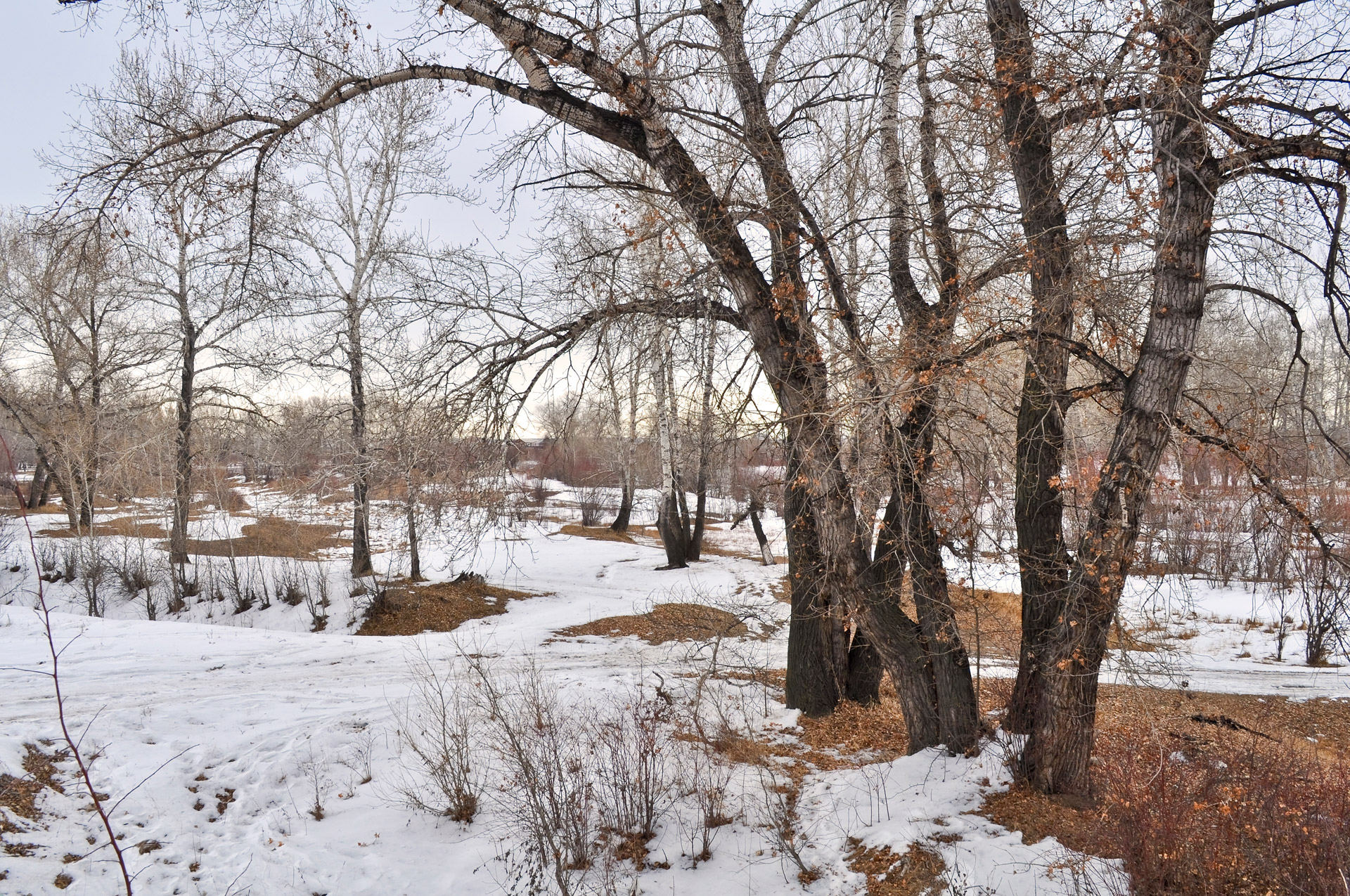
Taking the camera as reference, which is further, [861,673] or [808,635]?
[861,673]

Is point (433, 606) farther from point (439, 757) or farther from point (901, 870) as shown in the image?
point (901, 870)

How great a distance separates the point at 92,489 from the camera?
50.2 ft

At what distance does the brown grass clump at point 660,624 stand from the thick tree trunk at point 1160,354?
719cm

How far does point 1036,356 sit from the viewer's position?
4969mm

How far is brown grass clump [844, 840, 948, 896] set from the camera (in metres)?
4.43

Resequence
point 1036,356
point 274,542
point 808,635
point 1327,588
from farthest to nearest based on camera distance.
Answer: point 274,542
point 808,635
point 1036,356
point 1327,588

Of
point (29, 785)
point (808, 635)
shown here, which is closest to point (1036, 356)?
point (808, 635)

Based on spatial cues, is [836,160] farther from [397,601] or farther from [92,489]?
[92,489]

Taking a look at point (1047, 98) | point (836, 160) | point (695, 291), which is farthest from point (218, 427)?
point (1047, 98)

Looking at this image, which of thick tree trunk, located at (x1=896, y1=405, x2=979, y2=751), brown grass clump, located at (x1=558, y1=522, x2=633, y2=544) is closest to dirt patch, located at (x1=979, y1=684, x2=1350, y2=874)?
thick tree trunk, located at (x1=896, y1=405, x2=979, y2=751)

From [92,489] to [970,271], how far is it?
1732cm

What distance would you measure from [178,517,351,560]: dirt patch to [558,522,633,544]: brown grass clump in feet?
21.2

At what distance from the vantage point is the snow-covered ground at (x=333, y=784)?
4867 mm

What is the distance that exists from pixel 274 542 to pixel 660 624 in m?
11.9
